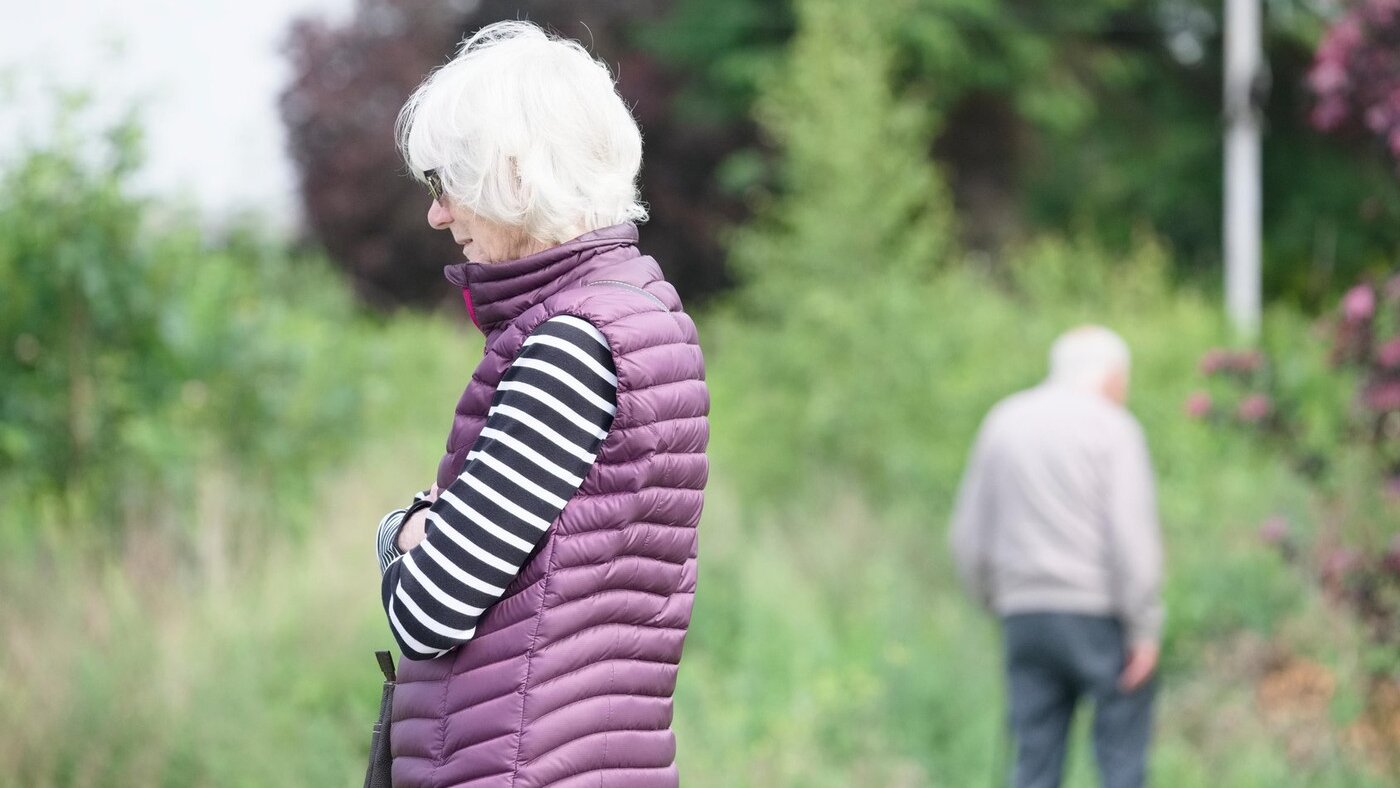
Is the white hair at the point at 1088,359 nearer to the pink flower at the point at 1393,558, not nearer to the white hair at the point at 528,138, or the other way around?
the pink flower at the point at 1393,558

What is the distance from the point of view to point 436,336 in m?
13.4

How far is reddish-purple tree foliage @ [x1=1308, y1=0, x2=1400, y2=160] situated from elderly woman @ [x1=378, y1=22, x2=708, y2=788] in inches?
147

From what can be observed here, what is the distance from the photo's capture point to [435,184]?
2.09 meters

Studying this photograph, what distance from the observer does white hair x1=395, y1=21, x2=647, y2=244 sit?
2.01 meters

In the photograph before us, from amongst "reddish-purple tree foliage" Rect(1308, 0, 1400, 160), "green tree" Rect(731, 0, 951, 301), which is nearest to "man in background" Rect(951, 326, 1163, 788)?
"reddish-purple tree foliage" Rect(1308, 0, 1400, 160)

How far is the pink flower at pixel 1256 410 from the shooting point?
5.61 m

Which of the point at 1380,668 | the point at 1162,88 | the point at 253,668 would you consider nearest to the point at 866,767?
the point at 1380,668

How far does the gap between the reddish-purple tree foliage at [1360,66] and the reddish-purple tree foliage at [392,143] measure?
18990mm

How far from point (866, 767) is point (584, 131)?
3.98m

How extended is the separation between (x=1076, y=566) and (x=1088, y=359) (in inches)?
25.4

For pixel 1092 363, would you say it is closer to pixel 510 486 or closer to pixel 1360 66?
pixel 1360 66

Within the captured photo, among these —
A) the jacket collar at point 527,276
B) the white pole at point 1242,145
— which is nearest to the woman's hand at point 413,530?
the jacket collar at point 527,276

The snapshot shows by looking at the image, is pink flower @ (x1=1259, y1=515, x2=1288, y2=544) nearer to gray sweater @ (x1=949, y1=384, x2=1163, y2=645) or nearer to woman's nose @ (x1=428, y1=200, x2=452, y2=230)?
gray sweater @ (x1=949, y1=384, x2=1163, y2=645)

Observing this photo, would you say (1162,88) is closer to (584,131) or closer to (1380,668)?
(1380,668)
